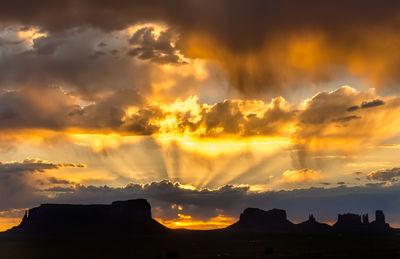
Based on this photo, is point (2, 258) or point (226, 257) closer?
point (226, 257)

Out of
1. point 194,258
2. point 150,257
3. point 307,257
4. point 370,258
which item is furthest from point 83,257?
point 370,258

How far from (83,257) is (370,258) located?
74476mm

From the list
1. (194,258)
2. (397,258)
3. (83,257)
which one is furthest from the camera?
(83,257)

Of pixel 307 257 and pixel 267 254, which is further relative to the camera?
pixel 267 254

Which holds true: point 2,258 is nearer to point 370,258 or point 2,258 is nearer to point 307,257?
point 307,257

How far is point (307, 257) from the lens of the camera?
124 m

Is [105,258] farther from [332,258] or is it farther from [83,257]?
[332,258]

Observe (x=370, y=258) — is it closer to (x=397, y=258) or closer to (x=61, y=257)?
(x=397, y=258)

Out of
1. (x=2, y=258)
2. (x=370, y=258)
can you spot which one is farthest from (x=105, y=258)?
(x=370, y=258)

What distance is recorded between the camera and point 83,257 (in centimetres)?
13850

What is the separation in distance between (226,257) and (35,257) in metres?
53.4

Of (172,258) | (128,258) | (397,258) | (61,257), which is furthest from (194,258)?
(397,258)

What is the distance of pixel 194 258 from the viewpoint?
422 ft

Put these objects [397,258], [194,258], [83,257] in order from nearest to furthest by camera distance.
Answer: [397,258], [194,258], [83,257]
